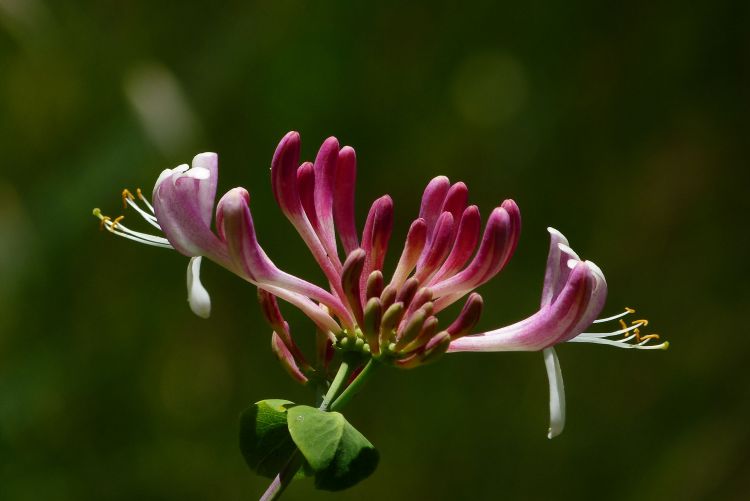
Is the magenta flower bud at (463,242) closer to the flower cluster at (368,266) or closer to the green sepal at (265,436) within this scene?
the flower cluster at (368,266)

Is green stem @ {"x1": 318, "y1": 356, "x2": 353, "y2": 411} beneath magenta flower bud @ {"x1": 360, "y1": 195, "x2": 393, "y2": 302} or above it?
beneath

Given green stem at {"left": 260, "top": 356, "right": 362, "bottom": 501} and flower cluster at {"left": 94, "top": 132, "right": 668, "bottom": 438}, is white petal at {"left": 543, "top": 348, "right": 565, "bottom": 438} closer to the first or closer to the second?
flower cluster at {"left": 94, "top": 132, "right": 668, "bottom": 438}

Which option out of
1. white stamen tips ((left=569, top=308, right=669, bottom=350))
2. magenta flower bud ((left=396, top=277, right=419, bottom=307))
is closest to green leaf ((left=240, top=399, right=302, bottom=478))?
magenta flower bud ((left=396, top=277, right=419, bottom=307))

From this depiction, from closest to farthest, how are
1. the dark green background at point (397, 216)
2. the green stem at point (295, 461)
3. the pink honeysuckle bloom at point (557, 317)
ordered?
the green stem at point (295, 461)
the pink honeysuckle bloom at point (557, 317)
the dark green background at point (397, 216)

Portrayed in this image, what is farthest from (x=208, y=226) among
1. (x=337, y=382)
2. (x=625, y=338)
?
(x=625, y=338)

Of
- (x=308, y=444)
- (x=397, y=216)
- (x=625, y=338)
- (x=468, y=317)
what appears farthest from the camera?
(x=397, y=216)

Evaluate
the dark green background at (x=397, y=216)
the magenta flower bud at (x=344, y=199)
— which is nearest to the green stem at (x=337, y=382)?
the magenta flower bud at (x=344, y=199)

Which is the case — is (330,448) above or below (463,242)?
below

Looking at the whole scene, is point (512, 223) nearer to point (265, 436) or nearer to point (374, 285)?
point (374, 285)
